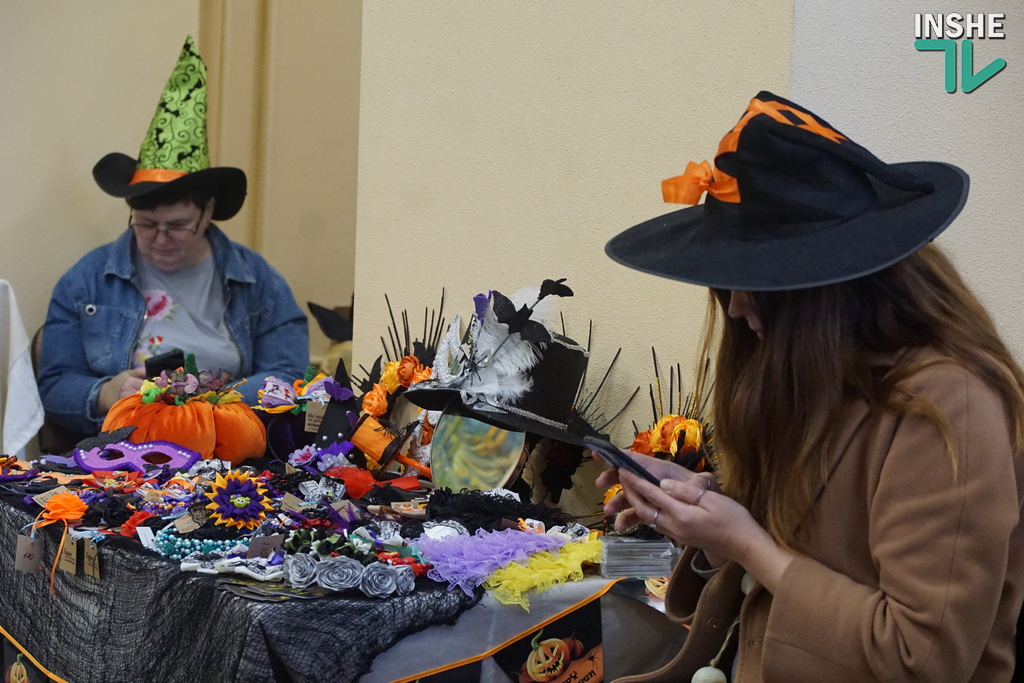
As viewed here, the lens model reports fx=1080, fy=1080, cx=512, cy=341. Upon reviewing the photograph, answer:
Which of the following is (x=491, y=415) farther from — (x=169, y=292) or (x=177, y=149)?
(x=177, y=149)

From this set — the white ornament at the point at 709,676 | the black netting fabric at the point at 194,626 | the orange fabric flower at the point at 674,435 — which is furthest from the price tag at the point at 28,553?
the white ornament at the point at 709,676

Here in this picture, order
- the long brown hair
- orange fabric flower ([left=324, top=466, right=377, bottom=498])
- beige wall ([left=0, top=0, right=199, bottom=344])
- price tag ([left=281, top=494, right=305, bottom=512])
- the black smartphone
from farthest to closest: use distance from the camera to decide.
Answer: beige wall ([left=0, top=0, right=199, bottom=344]) < the black smartphone < orange fabric flower ([left=324, top=466, right=377, bottom=498]) < price tag ([left=281, top=494, right=305, bottom=512]) < the long brown hair

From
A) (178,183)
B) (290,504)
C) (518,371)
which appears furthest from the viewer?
(178,183)

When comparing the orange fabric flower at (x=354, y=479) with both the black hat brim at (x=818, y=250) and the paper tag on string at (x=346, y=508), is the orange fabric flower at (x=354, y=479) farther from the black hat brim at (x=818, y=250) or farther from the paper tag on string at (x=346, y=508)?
the black hat brim at (x=818, y=250)

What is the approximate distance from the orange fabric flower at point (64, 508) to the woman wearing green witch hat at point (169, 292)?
1343mm

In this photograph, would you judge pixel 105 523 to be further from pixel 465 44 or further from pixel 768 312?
pixel 465 44

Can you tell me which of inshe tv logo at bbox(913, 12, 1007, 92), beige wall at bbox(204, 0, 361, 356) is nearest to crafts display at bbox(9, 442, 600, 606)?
inshe tv logo at bbox(913, 12, 1007, 92)

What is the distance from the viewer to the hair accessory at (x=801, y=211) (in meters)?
1.20

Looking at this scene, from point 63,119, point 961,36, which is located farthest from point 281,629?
point 63,119

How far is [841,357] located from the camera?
1253mm

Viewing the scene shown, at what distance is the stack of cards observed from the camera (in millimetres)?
1812

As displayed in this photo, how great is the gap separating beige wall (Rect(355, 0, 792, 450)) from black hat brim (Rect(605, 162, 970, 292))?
2.89ft

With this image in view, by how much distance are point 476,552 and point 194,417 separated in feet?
3.59

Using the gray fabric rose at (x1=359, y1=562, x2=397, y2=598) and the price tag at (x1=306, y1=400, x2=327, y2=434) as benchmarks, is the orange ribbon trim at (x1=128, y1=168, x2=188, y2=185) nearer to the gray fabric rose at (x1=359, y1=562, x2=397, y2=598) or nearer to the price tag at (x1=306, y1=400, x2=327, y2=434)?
the price tag at (x1=306, y1=400, x2=327, y2=434)
